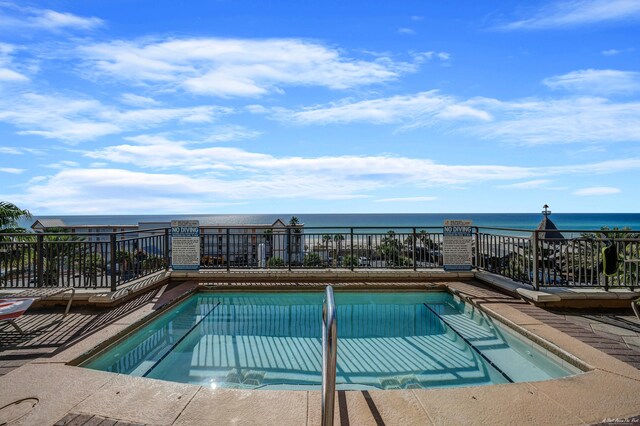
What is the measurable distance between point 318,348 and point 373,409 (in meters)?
2.22

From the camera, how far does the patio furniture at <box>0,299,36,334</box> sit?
411 cm

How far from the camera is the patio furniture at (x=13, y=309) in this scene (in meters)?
4.11

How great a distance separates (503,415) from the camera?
2.57 m

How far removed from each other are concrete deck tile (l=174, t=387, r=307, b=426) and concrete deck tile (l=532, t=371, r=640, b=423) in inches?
77.8

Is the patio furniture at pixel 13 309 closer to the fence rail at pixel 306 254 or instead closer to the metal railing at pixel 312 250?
the fence rail at pixel 306 254

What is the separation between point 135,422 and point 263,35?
848cm

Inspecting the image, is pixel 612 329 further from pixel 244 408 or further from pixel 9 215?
pixel 9 215

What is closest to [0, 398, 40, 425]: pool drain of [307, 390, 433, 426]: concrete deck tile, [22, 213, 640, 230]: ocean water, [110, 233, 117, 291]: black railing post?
[307, 390, 433, 426]: concrete deck tile

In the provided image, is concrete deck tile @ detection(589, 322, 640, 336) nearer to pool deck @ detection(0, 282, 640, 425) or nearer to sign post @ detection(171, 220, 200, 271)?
pool deck @ detection(0, 282, 640, 425)

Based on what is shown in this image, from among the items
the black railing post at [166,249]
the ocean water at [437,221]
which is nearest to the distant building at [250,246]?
the black railing post at [166,249]

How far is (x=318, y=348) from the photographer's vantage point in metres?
4.80

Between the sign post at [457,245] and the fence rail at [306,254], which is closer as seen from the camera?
the fence rail at [306,254]

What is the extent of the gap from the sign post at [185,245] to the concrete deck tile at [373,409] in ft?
19.2

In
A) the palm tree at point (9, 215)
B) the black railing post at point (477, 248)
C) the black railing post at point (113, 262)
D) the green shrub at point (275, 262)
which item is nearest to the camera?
the black railing post at point (113, 262)
